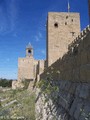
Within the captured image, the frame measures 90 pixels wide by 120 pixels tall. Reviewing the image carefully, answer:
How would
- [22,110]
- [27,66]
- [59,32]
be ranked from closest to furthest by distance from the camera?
[22,110] < [59,32] < [27,66]

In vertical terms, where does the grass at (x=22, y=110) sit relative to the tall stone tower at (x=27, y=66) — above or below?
below

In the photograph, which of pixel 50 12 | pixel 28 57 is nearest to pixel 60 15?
pixel 50 12

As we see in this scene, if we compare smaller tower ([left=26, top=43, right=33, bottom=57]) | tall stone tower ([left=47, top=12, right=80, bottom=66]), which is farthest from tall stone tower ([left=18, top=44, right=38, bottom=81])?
tall stone tower ([left=47, top=12, right=80, bottom=66])

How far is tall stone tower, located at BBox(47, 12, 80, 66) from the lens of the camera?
23812 mm

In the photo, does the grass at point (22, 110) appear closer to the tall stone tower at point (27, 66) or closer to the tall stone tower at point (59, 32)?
the tall stone tower at point (59, 32)

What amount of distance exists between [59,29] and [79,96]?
70.1ft

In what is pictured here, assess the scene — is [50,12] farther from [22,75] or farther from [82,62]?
[82,62]

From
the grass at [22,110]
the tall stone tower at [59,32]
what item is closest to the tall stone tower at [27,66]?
the tall stone tower at [59,32]

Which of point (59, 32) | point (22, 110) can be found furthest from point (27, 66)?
point (22, 110)

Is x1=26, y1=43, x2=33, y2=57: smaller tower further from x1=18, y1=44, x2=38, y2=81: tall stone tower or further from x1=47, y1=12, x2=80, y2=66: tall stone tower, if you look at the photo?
x1=47, y1=12, x2=80, y2=66: tall stone tower

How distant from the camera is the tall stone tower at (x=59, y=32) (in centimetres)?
2381

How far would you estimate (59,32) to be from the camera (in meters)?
24.6

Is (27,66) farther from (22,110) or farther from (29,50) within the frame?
(22,110)

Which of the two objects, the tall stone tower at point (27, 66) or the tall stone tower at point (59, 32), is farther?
the tall stone tower at point (27, 66)
